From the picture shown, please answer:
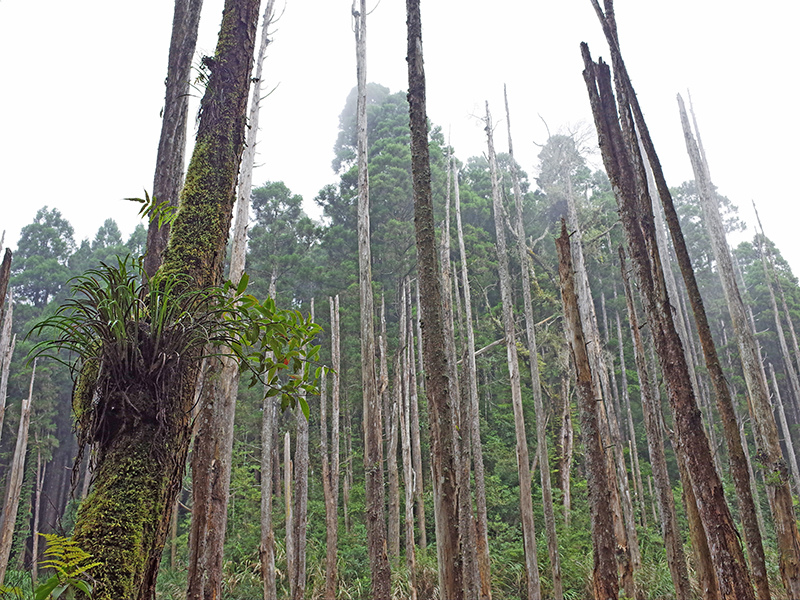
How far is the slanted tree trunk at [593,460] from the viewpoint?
4637 mm

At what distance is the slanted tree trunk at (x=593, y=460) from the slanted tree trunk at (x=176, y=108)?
3665 millimetres

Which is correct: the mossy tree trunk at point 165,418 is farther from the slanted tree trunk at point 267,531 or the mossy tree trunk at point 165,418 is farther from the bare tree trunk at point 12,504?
the bare tree trunk at point 12,504

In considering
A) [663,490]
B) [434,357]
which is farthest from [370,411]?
[434,357]

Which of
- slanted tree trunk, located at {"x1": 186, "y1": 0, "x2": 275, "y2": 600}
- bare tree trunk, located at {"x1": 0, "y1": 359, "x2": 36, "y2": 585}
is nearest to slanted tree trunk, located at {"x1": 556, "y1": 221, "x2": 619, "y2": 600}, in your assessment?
slanted tree trunk, located at {"x1": 186, "y1": 0, "x2": 275, "y2": 600}

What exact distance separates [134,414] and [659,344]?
11.5ft

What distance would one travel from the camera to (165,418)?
61.5 inches

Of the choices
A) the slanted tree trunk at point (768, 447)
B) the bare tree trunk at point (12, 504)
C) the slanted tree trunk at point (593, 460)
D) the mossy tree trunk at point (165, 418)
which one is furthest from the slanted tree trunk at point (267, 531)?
the slanted tree trunk at point (768, 447)

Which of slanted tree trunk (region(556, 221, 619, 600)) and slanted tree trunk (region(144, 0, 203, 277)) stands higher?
slanted tree trunk (region(144, 0, 203, 277))

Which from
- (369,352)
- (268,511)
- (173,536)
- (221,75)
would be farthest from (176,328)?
(173,536)

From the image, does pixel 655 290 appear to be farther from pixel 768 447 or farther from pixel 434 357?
pixel 768 447

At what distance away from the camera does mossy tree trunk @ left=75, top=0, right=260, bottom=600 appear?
1.36m

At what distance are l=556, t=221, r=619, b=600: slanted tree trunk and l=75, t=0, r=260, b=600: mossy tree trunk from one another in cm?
393

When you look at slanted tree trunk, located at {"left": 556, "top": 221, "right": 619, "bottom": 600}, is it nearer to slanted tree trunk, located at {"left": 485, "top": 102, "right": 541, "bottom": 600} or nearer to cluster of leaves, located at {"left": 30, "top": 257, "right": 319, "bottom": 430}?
cluster of leaves, located at {"left": 30, "top": 257, "right": 319, "bottom": 430}

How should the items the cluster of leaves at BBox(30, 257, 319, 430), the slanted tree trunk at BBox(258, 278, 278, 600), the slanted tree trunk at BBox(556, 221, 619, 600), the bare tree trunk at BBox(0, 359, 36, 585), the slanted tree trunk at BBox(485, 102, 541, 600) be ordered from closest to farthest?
the cluster of leaves at BBox(30, 257, 319, 430)
the slanted tree trunk at BBox(556, 221, 619, 600)
the slanted tree trunk at BBox(485, 102, 541, 600)
the slanted tree trunk at BBox(258, 278, 278, 600)
the bare tree trunk at BBox(0, 359, 36, 585)
